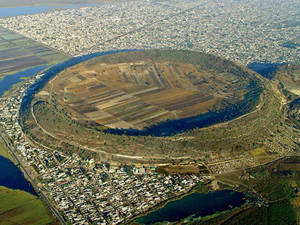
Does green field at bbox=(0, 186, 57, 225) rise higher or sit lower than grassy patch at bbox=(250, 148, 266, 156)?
higher

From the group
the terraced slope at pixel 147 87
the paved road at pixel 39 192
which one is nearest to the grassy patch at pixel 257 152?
the terraced slope at pixel 147 87

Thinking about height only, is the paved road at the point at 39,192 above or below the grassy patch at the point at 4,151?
below

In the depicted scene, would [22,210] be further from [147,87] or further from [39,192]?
[147,87]

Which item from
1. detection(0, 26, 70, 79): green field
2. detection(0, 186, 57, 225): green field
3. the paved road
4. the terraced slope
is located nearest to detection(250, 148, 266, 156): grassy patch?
the terraced slope

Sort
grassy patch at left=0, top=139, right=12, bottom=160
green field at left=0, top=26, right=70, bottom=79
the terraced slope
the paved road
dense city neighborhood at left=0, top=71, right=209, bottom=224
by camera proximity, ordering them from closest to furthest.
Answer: the paved road → dense city neighborhood at left=0, top=71, right=209, bottom=224 → grassy patch at left=0, top=139, right=12, bottom=160 → the terraced slope → green field at left=0, top=26, right=70, bottom=79

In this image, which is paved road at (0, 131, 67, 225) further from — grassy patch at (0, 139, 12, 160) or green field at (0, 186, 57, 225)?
green field at (0, 186, 57, 225)

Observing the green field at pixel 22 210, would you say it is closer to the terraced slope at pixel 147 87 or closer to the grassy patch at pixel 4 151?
the grassy patch at pixel 4 151

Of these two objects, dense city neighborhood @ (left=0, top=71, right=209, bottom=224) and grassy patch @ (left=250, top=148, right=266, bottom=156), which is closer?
dense city neighborhood @ (left=0, top=71, right=209, bottom=224)
